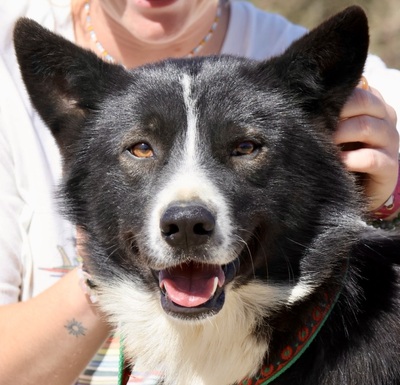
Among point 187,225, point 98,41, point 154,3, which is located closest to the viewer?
point 187,225

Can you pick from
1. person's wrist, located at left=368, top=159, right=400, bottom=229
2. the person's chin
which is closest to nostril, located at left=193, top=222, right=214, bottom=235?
person's wrist, located at left=368, top=159, right=400, bottom=229

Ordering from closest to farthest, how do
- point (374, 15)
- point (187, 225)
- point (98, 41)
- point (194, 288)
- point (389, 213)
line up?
point (187, 225)
point (194, 288)
point (389, 213)
point (98, 41)
point (374, 15)

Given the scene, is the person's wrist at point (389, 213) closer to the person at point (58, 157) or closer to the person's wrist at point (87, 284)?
the person at point (58, 157)

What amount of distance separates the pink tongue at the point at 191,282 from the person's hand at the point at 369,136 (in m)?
0.59

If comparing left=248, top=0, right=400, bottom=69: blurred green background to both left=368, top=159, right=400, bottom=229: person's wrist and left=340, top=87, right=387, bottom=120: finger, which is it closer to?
left=368, top=159, right=400, bottom=229: person's wrist

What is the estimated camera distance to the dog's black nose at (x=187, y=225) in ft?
7.77

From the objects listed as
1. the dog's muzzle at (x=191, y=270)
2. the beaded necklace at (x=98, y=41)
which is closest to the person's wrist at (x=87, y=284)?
the dog's muzzle at (x=191, y=270)

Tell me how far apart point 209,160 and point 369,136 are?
541 millimetres

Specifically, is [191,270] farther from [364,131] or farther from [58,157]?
[58,157]

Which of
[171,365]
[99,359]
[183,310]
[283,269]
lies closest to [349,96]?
[283,269]

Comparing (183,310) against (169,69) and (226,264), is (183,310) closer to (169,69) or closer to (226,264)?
(226,264)

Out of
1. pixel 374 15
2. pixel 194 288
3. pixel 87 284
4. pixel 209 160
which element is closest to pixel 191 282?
pixel 194 288

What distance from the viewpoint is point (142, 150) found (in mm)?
2684

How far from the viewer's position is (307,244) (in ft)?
8.95
